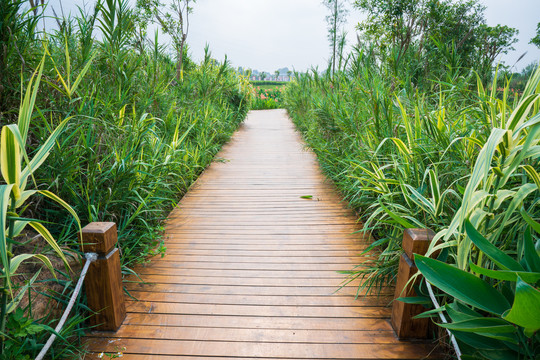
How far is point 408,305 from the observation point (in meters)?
1.57

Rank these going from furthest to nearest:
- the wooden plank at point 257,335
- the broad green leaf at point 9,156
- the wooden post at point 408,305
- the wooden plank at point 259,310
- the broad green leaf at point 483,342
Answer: the wooden plank at point 259,310, the wooden plank at point 257,335, the wooden post at point 408,305, the broad green leaf at point 483,342, the broad green leaf at point 9,156

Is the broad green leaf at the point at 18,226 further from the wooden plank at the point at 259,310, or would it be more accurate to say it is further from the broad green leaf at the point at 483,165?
the broad green leaf at the point at 483,165

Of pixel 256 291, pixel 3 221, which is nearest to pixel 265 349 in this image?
pixel 256 291

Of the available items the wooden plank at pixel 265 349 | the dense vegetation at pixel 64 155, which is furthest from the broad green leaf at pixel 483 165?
the dense vegetation at pixel 64 155

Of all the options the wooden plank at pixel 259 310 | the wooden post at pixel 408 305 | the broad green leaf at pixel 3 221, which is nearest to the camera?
the broad green leaf at pixel 3 221

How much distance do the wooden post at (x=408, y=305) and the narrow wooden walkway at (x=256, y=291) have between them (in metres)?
0.06

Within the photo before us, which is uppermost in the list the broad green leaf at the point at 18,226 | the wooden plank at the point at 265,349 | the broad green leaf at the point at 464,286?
the broad green leaf at the point at 18,226

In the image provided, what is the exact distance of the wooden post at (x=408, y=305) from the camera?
1.52 m

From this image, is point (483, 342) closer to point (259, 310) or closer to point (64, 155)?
point (259, 310)

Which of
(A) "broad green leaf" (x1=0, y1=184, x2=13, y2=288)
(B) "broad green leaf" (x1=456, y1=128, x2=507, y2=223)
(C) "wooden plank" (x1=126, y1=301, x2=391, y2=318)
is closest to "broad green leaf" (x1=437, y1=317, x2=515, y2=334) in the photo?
(B) "broad green leaf" (x1=456, y1=128, x2=507, y2=223)

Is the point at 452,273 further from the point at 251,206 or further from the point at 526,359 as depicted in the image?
the point at 251,206

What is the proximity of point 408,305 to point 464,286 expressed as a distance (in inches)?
21.5

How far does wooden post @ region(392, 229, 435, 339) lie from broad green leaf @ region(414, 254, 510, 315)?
40cm

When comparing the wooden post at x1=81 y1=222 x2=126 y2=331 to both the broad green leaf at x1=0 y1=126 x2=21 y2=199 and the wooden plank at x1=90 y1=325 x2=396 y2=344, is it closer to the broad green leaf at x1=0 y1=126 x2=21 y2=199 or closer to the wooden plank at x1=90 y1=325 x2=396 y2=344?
the wooden plank at x1=90 y1=325 x2=396 y2=344
